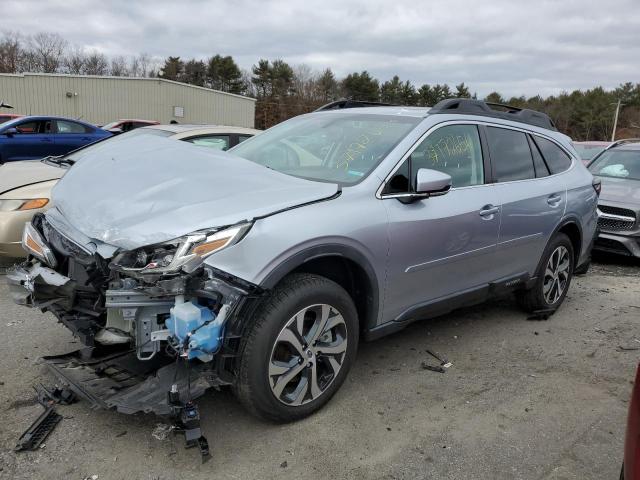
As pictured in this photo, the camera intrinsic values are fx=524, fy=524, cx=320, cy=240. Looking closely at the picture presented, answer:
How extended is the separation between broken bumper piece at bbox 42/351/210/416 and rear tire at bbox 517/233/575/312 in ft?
10.7

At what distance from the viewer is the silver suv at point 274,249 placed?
246 centimetres

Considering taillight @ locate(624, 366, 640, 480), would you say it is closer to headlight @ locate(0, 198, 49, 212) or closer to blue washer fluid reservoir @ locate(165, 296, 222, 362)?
blue washer fluid reservoir @ locate(165, 296, 222, 362)

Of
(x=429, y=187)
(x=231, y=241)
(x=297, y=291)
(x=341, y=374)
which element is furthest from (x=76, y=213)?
(x=429, y=187)

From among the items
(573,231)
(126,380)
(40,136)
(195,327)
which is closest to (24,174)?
(126,380)

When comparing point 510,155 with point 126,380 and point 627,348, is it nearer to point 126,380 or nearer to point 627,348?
point 627,348

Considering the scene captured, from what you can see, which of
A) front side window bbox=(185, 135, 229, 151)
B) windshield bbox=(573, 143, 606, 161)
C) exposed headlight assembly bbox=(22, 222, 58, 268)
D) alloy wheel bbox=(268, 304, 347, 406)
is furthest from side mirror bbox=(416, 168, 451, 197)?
windshield bbox=(573, 143, 606, 161)

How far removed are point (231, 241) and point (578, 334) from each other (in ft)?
11.4

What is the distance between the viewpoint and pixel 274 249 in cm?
255

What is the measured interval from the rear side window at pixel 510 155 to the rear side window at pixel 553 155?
272 mm

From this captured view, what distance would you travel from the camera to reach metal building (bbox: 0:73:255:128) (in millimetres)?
30828

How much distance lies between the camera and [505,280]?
4.18 meters

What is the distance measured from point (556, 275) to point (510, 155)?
1.35m

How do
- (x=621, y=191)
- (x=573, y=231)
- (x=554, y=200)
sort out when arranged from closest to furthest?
(x=554, y=200)
(x=573, y=231)
(x=621, y=191)

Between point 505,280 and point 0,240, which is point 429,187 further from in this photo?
point 0,240
